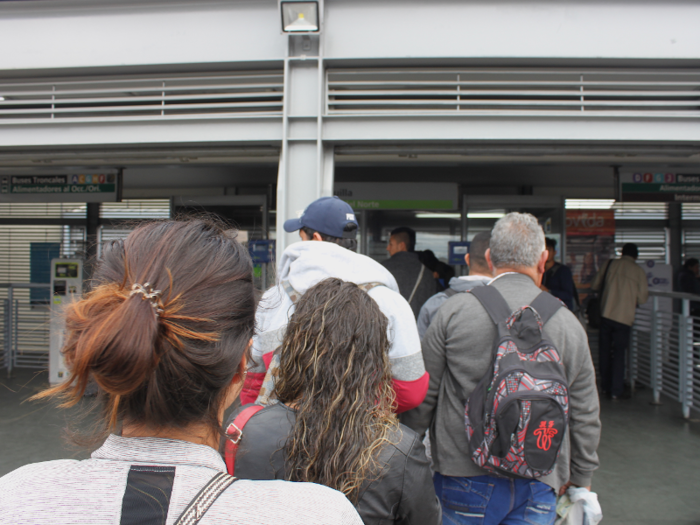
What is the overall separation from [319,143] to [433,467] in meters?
2.72

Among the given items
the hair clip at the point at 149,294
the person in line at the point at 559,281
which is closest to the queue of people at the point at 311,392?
the hair clip at the point at 149,294

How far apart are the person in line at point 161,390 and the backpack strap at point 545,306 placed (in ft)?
4.65

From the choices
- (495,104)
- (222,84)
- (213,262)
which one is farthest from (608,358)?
(213,262)

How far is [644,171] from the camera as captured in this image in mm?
6000

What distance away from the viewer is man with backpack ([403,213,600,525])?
165 centimetres

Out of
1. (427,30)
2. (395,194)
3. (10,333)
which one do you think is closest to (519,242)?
(427,30)

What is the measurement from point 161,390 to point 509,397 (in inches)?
51.3

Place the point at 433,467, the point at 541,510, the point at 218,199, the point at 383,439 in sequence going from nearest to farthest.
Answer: the point at 383,439 < the point at 541,510 < the point at 433,467 < the point at 218,199

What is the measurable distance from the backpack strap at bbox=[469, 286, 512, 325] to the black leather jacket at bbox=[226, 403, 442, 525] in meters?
0.81

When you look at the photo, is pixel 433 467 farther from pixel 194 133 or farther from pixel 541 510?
pixel 194 133

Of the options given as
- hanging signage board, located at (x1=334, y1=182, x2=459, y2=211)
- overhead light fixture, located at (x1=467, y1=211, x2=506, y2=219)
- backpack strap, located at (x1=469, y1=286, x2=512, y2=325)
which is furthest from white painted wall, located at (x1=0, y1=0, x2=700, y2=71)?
overhead light fixture, located at (x1=467, y1=211, x2=506, y2=219)

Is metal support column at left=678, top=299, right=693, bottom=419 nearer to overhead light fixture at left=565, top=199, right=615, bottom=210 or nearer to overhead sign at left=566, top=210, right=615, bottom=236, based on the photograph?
overhead sign at left=566, top=210, right=615, bottom=236

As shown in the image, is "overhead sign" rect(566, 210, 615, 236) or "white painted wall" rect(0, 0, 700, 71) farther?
"overhead sign" rect(566, 210, 615, 236)

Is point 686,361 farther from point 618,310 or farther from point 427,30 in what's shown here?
point 427,30
